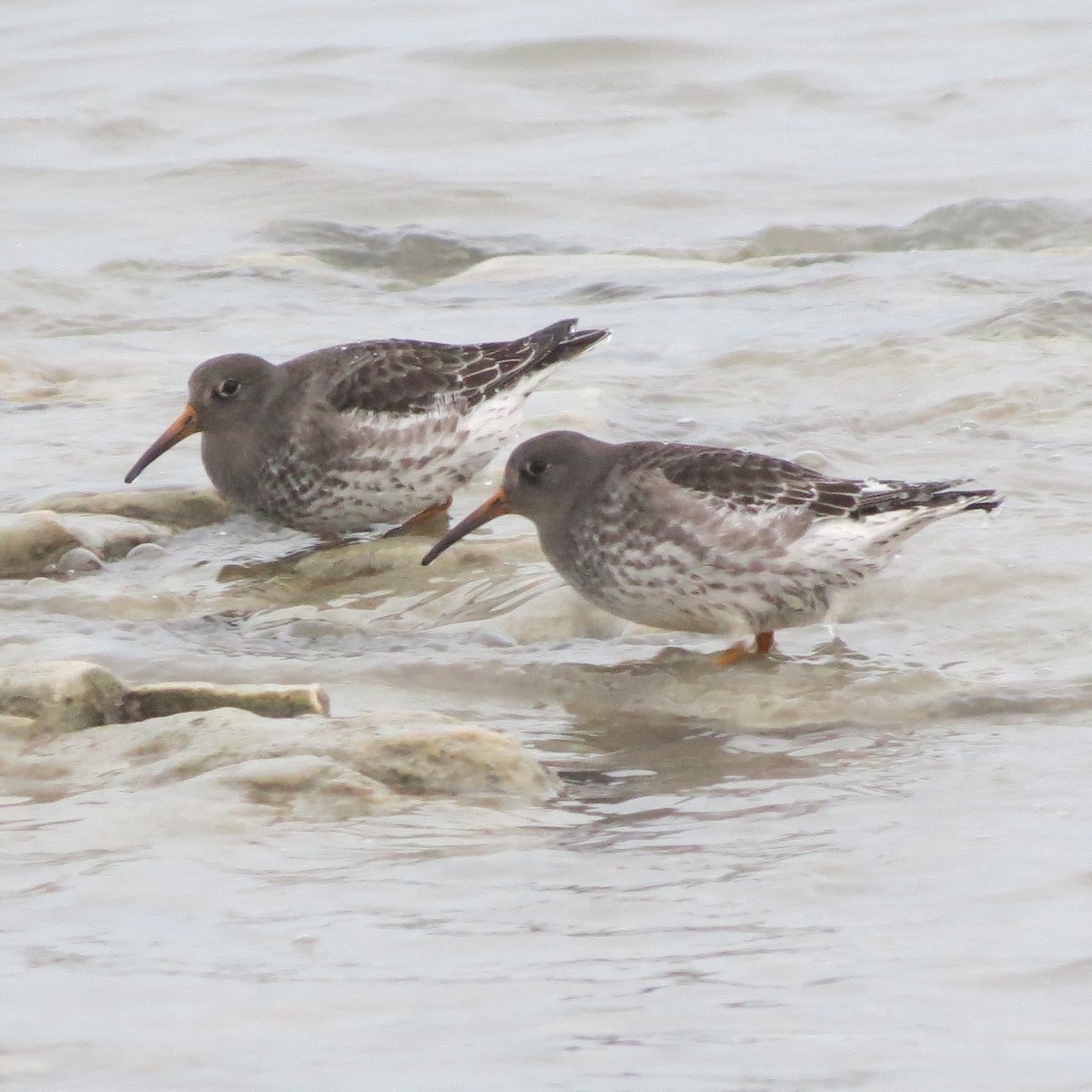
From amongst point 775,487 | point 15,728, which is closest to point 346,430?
point 775,487

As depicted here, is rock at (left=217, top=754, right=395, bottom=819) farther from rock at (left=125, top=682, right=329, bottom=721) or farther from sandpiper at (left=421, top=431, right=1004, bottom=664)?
sandpiper at (left=421, top=431, right=1004, bottom=664)

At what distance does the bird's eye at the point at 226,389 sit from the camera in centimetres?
1020

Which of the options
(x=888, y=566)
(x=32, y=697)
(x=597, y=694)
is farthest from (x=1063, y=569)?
(x=32, y=697)

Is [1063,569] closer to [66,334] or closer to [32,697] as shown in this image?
[32,697]

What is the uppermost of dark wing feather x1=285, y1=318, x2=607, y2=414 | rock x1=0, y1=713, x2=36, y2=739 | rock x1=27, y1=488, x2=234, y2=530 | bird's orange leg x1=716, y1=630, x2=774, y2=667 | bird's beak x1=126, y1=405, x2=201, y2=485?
dark wing feather x1=285, y1=318, x2=607, y2=414

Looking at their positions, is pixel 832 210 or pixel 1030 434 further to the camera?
pixel 832 210

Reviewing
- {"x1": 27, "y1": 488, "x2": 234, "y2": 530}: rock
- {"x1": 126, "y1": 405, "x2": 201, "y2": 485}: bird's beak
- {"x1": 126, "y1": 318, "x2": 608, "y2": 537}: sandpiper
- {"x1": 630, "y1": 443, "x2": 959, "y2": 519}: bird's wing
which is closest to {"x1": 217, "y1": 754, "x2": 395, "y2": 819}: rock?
{"x1": 630, "y1": 443, "x2": 959, "y2": 519}: bird's wing

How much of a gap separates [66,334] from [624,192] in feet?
17.7

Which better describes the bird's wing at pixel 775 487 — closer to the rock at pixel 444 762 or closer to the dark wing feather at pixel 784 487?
the dark wing feather at pixel 784 487

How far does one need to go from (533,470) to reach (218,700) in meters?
2.37

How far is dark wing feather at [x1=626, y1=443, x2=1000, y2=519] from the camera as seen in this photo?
841 centimetres

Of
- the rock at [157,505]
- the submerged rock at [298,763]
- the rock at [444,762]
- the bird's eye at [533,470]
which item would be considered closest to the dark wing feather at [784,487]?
the bird's eye at [533,470]

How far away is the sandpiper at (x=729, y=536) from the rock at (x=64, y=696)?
2223mm

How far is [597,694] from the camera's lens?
784cm
